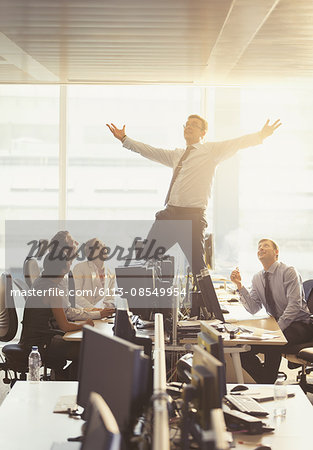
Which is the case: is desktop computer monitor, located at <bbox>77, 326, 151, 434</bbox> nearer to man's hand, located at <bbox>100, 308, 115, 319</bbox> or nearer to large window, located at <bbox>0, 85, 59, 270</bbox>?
man's hand, located at <bbox>100, 308, 115, 319</bbox>

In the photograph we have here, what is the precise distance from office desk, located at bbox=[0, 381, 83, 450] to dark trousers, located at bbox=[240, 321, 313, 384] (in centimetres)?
243

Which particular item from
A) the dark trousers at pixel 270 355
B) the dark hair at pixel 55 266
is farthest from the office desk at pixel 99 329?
the dark trousers at pixel 270 355

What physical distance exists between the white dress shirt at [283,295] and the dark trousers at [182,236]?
61 centimetres

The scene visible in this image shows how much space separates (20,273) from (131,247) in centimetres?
156

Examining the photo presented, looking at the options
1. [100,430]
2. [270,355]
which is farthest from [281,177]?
[100,430]

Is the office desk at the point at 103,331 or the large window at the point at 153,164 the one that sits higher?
the large window at the point at 153,164

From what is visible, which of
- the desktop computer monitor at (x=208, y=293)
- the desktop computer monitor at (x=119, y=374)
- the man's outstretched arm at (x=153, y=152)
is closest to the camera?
the desktop computer monitor at (x=119, y=374)

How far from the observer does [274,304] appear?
242 inches

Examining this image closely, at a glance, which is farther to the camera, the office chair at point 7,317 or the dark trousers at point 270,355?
the dark trousers at point 270,355

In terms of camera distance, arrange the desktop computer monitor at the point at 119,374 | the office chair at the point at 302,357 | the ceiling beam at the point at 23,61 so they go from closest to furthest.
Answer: the desktop computer monitor at the point at 119,374 < the office chair at the point at 302,357 < the ceiling beam at the point at 23,61

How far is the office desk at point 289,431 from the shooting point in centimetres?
278

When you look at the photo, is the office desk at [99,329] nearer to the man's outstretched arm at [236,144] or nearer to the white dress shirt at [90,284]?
the white dress shirt at [90,284]

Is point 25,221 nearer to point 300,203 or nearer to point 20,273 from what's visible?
point 20,273

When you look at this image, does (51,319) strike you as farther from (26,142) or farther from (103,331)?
(26,142)
